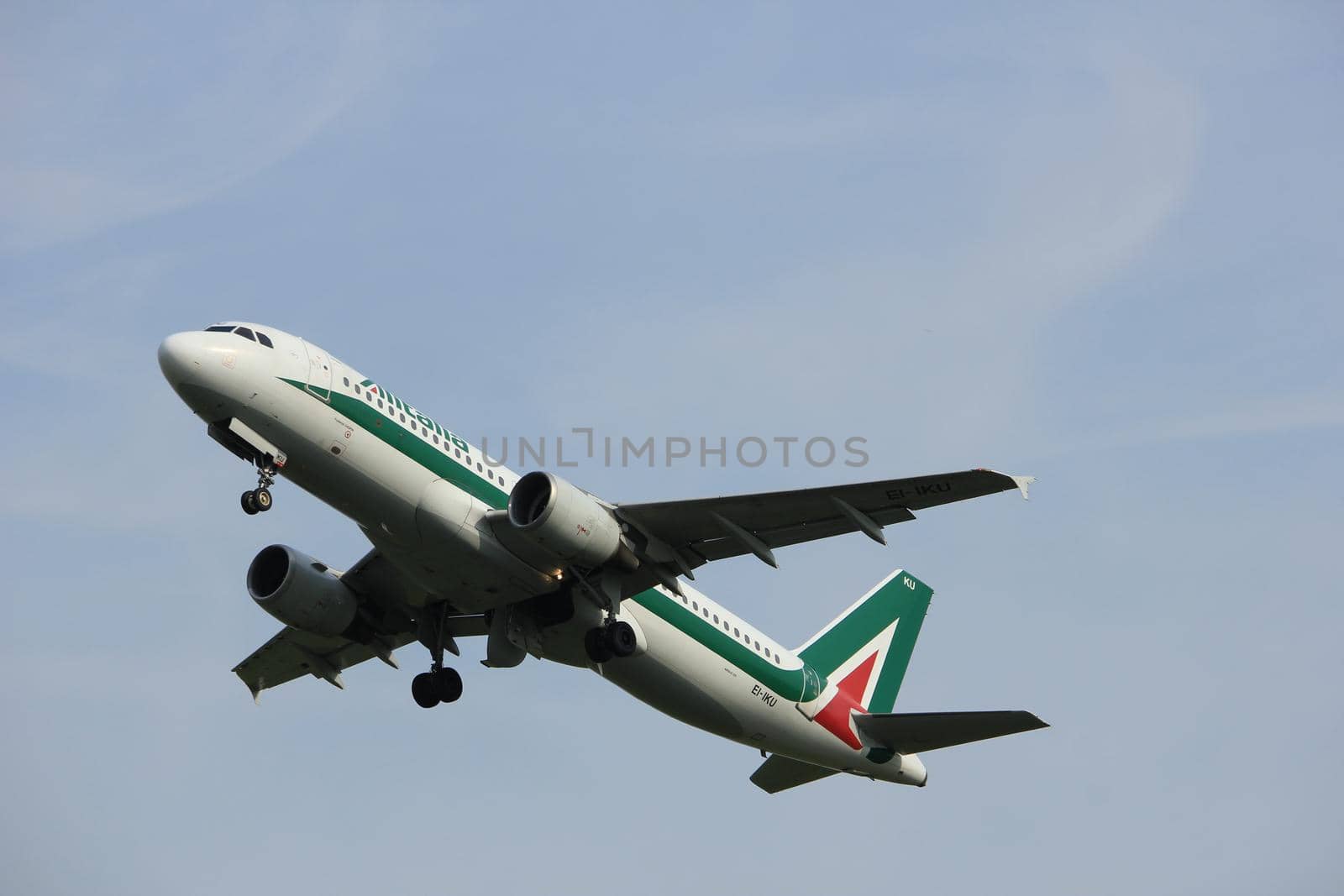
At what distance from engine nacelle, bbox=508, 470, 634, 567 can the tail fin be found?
10085mm

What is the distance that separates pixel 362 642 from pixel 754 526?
10.1m

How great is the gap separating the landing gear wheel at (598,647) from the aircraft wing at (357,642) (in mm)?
3750

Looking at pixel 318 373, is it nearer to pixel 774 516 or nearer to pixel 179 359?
pixel 179 359

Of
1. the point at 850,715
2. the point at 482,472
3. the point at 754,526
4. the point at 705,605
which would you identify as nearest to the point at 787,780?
the point at 850,715

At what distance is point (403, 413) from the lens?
30.6m

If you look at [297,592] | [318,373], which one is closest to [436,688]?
[297,592]

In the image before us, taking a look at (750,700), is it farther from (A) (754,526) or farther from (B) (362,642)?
(B) (362,642)

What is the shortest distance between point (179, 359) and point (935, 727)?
18.9 meters

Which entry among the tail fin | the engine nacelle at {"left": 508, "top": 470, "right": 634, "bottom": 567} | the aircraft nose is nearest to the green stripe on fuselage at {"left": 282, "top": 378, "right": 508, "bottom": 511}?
the engine nacelle at {"left": 508, "top": 470, "right": 634, "bottom": 567}

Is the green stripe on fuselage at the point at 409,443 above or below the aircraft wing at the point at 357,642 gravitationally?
above

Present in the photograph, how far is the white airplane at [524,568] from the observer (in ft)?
96.3

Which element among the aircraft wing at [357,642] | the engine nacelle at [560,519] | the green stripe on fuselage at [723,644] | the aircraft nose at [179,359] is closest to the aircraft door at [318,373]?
the aircraft nose at [179,359]

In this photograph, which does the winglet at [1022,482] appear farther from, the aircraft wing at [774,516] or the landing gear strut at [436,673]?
the landing gear strut at [436,673]

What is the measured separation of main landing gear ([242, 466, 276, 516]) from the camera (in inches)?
1147
